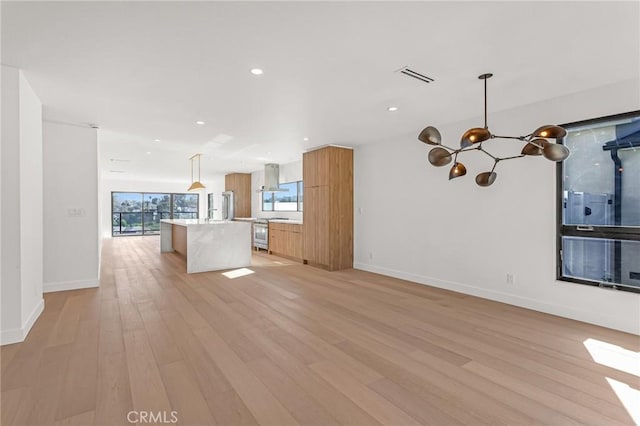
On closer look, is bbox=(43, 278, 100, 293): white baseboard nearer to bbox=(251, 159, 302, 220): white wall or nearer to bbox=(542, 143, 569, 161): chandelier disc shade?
bbox=(251, 159, 302, 220): white wall

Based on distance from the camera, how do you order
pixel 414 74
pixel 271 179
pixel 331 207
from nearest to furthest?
pixel 414 74 < pixel 331 207 < pixel 271 179

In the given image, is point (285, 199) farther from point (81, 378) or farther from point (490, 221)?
point (81, 378)

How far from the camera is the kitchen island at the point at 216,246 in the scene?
233 inches

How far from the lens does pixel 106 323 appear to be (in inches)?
129

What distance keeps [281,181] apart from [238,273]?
4270 millimetres

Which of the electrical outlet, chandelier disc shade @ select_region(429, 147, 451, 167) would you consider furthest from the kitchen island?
chandelier disc shade @ select_region(429, 147, 451, 167)

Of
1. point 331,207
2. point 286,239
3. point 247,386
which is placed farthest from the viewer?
point 286,239

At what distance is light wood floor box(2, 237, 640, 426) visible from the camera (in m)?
1.87

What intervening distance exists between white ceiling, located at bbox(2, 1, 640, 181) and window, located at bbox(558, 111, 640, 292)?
0.63 metres

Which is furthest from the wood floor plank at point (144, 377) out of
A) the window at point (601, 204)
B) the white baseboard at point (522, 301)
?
the window at point (601, 204)

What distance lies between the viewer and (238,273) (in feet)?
19.3

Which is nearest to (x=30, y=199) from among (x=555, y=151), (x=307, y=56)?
(x=307, y=56)

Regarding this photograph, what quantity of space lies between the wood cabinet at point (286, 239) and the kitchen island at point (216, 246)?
4.04 feet

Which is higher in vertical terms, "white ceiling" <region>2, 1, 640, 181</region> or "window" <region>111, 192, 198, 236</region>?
"white ceiling" <region>2, 1, 640, 181</region>
